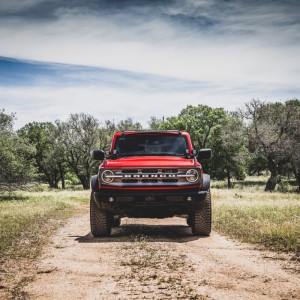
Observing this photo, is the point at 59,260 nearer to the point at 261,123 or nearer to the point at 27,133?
the point at 261,123

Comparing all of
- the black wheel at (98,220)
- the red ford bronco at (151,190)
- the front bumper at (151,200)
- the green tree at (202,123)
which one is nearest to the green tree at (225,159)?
the green tree at (202,123)

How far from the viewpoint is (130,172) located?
8156 mm

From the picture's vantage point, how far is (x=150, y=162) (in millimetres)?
8297

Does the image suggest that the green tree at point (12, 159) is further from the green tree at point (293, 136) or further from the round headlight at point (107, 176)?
the round headlight at point (107, 176)

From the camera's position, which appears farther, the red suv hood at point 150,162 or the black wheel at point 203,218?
the black wheel at point 203,218

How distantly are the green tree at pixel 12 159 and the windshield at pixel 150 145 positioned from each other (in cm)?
2182

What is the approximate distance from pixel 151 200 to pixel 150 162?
2.75 ft

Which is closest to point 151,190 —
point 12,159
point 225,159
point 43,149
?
point 12,159

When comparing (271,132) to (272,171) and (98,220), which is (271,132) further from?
(98,220)

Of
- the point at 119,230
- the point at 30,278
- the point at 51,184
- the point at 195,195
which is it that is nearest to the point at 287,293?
the point at 30,278

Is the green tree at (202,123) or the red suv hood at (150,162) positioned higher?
the green tree at (202,123)

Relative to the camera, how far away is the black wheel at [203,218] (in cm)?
858

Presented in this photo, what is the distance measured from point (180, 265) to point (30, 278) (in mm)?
2119

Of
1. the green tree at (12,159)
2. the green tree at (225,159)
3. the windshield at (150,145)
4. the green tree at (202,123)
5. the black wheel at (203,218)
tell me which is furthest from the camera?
the green tree at (202,123)
